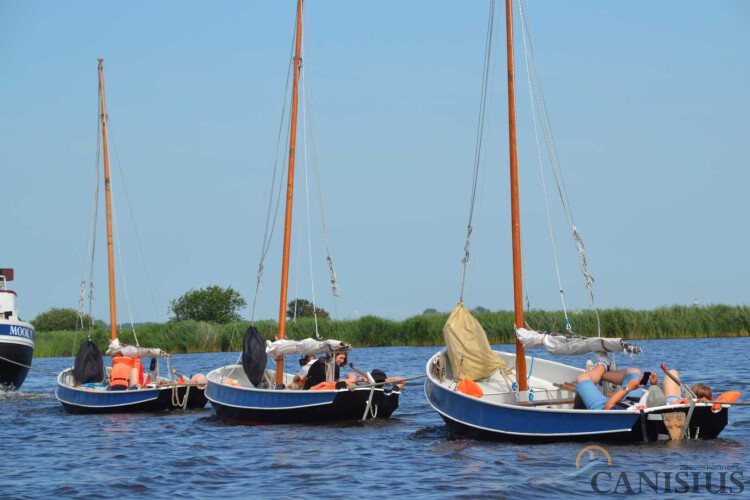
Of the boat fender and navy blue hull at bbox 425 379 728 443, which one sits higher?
the boat fender

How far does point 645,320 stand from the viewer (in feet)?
191

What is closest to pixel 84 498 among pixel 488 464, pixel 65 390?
pixel 488 464

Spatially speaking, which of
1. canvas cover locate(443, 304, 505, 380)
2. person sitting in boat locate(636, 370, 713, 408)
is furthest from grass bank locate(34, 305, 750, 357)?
person sitting in boat locate(636, 370, 713, 408)

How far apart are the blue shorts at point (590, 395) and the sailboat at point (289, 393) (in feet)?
18.6

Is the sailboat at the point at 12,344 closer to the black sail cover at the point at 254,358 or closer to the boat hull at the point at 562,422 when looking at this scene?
the black sail cover at the point at 254,358

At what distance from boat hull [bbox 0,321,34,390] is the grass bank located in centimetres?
1129

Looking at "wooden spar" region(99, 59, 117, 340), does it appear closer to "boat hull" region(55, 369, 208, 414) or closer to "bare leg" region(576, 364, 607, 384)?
"boat hull" region(55, 369, 208, 414)

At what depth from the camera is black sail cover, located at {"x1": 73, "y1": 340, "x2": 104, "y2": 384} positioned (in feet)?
110

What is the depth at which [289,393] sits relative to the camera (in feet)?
83.9

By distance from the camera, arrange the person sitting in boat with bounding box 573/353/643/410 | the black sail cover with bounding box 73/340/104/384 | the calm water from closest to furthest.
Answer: the calm water < the person sitting in boat with bounding box 573/353/643/410 < the black sail cover with bounding box 73/340/104/384

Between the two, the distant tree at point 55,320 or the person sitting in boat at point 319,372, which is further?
the distant tree at point 55,320

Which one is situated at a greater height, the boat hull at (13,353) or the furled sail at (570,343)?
the boat hull at (13,353)

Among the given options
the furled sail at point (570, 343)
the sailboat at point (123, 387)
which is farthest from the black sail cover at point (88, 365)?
the furled sail at point (570, 343)

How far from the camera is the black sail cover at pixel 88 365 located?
33562mm
